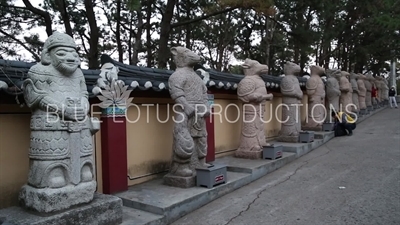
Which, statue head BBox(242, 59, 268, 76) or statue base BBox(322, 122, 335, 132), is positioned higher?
statue head BBox(242, 59, 268, 76)

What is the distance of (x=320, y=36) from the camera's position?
11922mm

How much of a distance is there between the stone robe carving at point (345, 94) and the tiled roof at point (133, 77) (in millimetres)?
5016

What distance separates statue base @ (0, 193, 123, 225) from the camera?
374cm

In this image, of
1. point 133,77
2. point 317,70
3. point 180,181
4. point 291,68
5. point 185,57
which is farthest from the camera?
point 317,70

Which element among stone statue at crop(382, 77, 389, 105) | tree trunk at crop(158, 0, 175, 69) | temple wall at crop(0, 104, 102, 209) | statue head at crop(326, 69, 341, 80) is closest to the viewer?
temple wall at crop(0, 104, 102, 209)

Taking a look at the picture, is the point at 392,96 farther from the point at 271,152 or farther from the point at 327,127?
the point at 271,152

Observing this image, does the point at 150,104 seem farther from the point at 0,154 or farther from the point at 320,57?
the point at 320,57

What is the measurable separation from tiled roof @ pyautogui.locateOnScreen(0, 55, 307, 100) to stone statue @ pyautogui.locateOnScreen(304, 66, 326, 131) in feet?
6.73

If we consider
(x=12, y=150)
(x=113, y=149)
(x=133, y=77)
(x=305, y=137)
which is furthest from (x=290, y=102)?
(x=12, y=150)

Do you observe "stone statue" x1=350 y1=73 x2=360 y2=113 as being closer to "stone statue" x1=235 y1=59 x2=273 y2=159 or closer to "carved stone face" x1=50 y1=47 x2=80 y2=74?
"stone statue" x1=235 y1=59 x2=273 y2=159

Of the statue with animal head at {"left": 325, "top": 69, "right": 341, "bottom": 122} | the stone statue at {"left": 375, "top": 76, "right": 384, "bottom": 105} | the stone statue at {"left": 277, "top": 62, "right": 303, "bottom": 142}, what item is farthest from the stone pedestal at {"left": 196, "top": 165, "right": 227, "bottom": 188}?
the stone statue at {"left": 375, "top": 76, "right": 384, "bottom": 105}

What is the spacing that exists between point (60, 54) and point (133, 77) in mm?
2294

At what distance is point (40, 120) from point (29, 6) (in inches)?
271

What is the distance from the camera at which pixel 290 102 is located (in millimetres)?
10242
